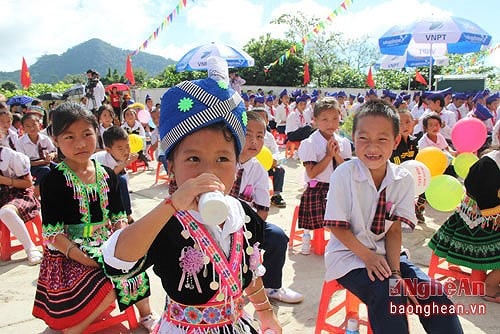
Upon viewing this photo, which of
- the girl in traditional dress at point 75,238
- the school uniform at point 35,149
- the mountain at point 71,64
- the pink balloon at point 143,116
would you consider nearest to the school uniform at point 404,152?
the girl in traditional dress at point 75,238

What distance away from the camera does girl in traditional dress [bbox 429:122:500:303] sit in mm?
2838

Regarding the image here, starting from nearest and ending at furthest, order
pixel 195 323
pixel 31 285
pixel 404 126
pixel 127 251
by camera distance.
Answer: pixel 127 251 → pixel 195 323 → pixel 31 285 → pixel 404 126

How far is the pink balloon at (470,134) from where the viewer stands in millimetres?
4117

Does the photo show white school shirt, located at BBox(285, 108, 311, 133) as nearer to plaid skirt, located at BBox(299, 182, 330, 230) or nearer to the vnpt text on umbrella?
the vnpt text on umbrella

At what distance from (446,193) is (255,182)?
5.70 ft

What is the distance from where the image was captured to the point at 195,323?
4.63 feet

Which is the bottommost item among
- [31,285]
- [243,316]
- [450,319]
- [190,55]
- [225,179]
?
[31,285]

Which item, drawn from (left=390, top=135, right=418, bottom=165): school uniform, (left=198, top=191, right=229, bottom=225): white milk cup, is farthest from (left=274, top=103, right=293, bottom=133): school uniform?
(left=198, top=191, right=229, bottom=225): white milk cup

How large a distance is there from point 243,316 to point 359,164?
1221 millimetres

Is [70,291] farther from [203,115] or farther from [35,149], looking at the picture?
[35,149]

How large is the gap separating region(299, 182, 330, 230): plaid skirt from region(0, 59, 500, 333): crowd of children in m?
0.01

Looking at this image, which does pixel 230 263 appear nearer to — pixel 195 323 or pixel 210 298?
pixel 210 298

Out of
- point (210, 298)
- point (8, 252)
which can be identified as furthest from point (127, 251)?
point (8, 252)

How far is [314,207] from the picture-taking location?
12.5 ft
